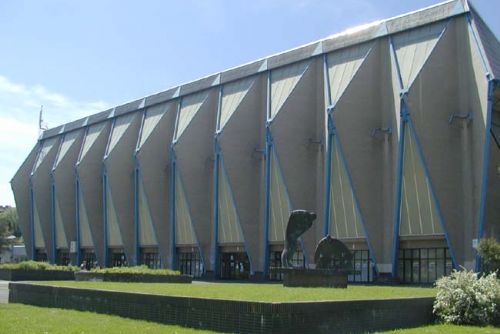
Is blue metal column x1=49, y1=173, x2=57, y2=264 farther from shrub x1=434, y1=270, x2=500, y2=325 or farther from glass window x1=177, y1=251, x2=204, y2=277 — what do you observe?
shrub x1=434, y1=270, x2=500, y2=325

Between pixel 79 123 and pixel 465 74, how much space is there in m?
49.7

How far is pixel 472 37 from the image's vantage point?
37938 mm

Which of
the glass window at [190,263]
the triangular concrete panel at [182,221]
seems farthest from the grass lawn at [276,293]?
the glass window at [190,263]

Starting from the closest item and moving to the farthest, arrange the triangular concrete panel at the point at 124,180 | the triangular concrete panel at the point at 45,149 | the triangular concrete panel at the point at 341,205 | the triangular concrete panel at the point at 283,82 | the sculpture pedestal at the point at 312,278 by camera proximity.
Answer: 1. the sculpture pedestal at the point at 312,278
2. the triangular concrete panel at the point at 341,205
3. the triangular concrete panel at the point at 283,82
4. the triangular concrete panel at the point at 124,180
5. the triangular concrete panel at the point at 45,149

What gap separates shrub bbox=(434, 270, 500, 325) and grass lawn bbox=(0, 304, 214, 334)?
265 inches

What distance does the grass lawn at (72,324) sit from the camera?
13922 mm

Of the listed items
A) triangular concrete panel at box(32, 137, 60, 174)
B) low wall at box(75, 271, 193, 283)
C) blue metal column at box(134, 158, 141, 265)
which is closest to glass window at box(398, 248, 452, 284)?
low wall at box(75, 271, 193, 283)

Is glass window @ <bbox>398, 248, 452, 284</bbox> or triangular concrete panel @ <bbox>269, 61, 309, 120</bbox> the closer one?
glass window @ <bbox>398, 248, 452, 284</bbox>

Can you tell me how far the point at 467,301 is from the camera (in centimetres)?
1662

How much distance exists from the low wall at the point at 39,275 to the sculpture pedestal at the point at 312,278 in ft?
61.7

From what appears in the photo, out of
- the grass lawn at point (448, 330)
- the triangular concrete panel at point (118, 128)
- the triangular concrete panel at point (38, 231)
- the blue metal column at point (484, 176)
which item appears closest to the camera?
the grass lawn at point (448, 330)

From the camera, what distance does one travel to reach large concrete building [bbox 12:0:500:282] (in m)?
38.8

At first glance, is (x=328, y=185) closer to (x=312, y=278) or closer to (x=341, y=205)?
(x=341, y=205)

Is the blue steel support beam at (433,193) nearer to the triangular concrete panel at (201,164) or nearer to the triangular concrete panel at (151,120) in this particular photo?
the triangular concrete panel at (201,164)
